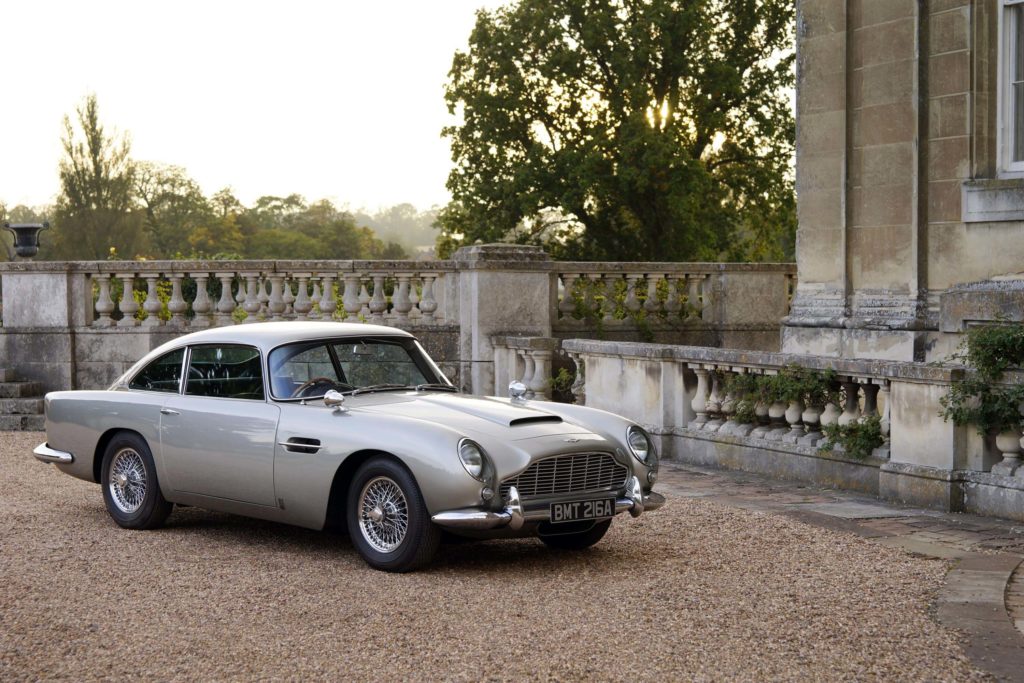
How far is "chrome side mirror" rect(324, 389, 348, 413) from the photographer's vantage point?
278 inches

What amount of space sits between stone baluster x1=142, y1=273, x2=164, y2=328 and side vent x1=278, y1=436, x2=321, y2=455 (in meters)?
8.54

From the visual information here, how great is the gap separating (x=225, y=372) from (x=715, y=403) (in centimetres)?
472

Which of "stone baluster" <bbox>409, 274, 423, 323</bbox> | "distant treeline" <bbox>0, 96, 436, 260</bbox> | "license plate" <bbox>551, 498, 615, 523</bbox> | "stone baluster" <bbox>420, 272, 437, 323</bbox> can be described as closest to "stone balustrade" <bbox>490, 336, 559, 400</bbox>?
"stone baluster" <bbox>420, 272, 437, 323</bbox>

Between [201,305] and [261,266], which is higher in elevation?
[261,266]

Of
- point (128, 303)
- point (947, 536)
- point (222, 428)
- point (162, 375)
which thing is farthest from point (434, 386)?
point (128, 303)

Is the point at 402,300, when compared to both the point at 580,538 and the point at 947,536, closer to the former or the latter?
the point at 580,538

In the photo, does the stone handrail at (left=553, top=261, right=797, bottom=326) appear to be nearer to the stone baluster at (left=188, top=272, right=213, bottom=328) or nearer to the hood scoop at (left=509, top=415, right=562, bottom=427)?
the stone baluster at (left=188, top=272, right=213, bottom=328)

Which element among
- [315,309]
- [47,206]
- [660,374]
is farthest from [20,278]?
[47,206]

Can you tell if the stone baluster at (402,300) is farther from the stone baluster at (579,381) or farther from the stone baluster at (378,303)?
the stone baluster at (579,381)

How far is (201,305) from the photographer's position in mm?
15109

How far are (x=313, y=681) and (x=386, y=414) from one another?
2.36 metres

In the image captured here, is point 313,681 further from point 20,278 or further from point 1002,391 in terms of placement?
point 20,278

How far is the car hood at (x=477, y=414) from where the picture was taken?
684 centimetres

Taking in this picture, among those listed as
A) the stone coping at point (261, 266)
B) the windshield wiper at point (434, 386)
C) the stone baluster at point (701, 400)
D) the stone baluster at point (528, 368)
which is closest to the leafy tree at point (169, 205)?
the stone coping at point (261, 266)
